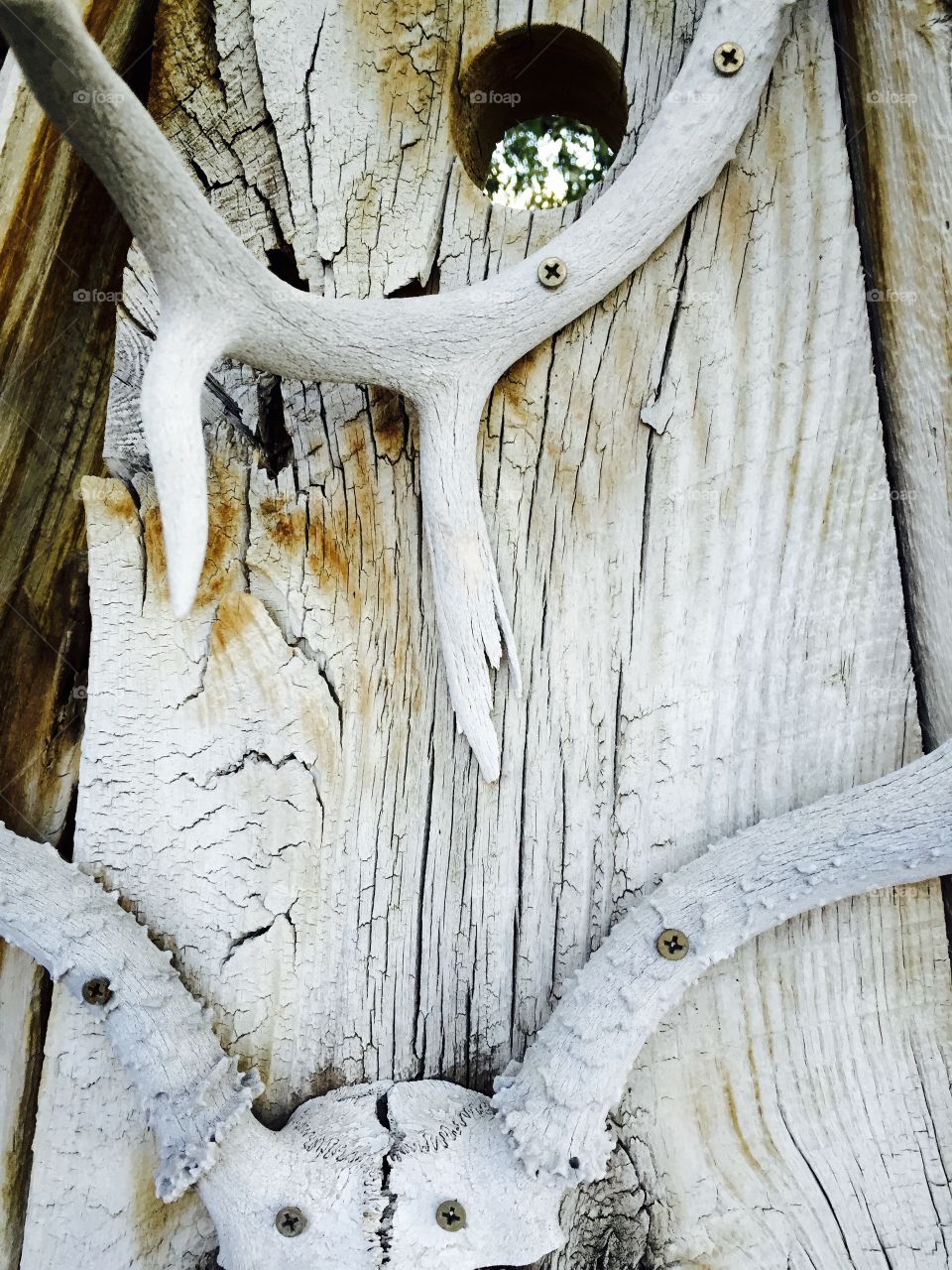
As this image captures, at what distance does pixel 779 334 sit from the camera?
4.56 feet

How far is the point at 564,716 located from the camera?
4.52ft

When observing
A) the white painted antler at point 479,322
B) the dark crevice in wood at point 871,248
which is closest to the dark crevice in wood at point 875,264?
the dark crevice in wood at point 871,248

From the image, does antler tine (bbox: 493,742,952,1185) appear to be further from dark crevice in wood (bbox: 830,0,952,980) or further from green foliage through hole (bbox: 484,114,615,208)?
green foliage through hole (bbox: 484,114,615,208)

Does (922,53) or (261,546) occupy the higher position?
(922,53)

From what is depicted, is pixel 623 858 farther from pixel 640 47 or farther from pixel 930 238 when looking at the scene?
pixel 640 47

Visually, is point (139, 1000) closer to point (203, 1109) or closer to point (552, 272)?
point (203, 1109)

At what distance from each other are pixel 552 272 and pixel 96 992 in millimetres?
1089

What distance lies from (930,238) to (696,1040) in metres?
1.09

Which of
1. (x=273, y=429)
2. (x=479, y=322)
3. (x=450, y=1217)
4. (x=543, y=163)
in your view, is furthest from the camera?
(x=543, y=163)

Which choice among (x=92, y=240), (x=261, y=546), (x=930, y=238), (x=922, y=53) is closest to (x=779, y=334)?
(x=930, y=238)
